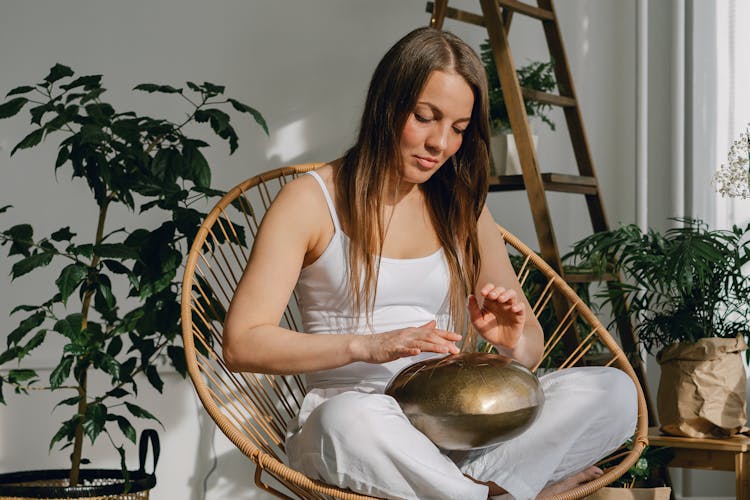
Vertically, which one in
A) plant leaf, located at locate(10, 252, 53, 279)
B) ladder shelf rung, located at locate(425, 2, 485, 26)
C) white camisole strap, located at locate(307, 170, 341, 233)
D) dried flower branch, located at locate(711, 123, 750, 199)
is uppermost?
ladder shelf rung, located at locate(425, 2, 485, 26)

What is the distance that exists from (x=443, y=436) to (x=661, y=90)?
2003mm

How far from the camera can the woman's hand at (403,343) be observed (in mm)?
1276

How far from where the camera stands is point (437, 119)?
5.16 ft

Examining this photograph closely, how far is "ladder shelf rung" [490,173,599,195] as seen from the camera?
2506mm

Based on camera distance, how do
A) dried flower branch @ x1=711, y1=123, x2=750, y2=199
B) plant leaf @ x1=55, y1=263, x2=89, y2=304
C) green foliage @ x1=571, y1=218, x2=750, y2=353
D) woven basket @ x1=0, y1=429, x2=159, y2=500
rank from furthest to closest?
dried flower branch @ x1=711, y1=123, x2=750, y2=199, green foliage @ x1=571, y1=218, x2=750, y2=353, woven basket @ x1=0, y1=429, x2=159, y2=500, plant leaf @ x1=55, y1=263, x2=89, y2=304

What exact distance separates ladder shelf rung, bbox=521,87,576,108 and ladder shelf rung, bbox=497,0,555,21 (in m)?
0.26

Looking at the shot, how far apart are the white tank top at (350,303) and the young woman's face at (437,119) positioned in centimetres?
19

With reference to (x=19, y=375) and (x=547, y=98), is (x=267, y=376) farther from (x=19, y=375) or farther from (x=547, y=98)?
(x=547, y=98)

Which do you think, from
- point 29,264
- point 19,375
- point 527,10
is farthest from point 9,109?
point 527,10

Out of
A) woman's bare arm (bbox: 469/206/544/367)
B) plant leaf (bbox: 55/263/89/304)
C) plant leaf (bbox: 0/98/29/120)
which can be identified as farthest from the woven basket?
woman's bare arm (bbox: 469/206/544/367)

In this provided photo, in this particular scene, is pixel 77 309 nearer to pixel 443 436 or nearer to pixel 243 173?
pixel 243 173

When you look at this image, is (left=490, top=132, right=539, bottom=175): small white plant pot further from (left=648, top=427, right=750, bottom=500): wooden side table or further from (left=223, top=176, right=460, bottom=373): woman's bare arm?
(left=223, top=176, right=460, bottom=373): woman's bare arm

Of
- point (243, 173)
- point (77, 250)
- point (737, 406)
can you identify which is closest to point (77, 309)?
point (243, 173)

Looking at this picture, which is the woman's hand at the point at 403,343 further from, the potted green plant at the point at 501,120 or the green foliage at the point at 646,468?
the potted green plant at the point at 501,120
